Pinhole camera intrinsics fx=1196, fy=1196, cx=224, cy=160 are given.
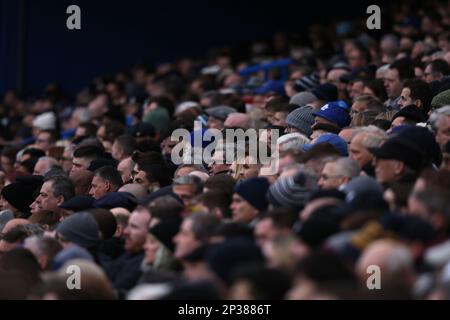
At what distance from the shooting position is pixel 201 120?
12391mm

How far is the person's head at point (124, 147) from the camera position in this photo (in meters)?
11.6

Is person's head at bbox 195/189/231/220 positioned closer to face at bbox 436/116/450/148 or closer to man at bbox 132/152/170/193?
face at bbox 436/116/450/148

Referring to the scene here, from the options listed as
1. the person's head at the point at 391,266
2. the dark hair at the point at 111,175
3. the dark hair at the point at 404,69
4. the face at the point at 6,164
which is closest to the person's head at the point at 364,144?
the person's head at the point at 391,266

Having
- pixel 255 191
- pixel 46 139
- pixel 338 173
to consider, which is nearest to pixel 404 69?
pixel 338 173

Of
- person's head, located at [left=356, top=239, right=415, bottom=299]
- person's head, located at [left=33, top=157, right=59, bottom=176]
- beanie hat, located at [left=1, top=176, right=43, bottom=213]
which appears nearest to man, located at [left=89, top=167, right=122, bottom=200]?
beanie hat, located at [left=1, top=176, right=43, bottom=213]

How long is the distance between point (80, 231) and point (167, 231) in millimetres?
1111

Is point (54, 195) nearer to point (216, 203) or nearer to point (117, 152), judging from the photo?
point (117, 152)

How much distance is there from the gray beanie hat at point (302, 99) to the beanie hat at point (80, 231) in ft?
12.3

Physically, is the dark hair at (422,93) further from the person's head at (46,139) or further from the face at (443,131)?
the person's head at (46,139)

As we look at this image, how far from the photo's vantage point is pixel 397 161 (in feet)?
25.7

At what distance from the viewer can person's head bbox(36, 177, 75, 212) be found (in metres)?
10.2

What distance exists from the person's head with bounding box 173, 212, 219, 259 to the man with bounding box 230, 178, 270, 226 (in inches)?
20.1
